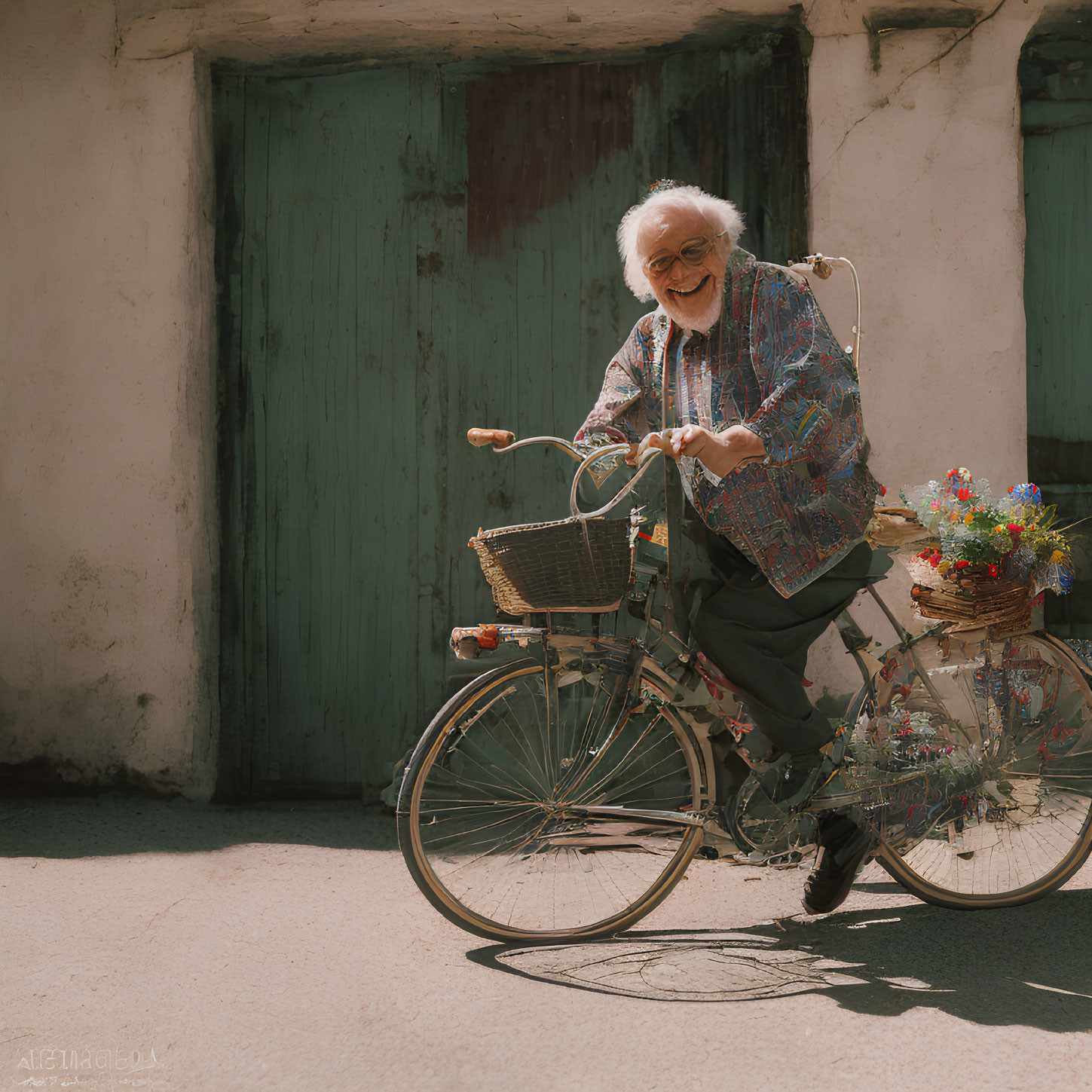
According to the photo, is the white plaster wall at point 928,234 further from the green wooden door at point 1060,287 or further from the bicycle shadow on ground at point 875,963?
the bicycle shadow on ground at point 875,963

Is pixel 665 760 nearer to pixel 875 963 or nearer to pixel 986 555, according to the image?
pixel 875 963

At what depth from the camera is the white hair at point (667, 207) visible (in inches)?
113

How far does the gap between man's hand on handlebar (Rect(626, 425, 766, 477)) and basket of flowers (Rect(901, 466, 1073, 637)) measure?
0.75 m

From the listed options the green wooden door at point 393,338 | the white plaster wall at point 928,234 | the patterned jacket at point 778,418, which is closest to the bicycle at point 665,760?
the patterned jacket at point 778,418

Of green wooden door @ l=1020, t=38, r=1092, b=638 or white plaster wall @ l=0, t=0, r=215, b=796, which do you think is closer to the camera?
green wooden door @ l=1020, t=38, r=1092, b=638

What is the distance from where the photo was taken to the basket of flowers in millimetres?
3049

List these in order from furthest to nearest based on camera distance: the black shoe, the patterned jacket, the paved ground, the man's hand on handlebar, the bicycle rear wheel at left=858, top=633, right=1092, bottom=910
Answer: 1. the bicycle rear wheel at left=858, top=633, right=1092, bottom=910
2. the black shoe
3. the patterned jacket
4. the man's hand on handlebar
5. the paved ground

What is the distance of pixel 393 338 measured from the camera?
4.70 metres

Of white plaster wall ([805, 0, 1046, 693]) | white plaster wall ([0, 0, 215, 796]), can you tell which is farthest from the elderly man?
white plaster wall ([0, 0, 215, 796])

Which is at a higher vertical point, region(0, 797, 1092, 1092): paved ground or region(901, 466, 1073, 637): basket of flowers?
region(901, 466, 1073, 637): basket of flowers

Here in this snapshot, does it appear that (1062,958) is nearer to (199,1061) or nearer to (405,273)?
(199,1061)

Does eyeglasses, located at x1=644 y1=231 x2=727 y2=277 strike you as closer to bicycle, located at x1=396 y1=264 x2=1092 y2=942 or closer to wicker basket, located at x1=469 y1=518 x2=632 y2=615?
bicycle, located at x1=396 y1=264 x2=1092 y2=942

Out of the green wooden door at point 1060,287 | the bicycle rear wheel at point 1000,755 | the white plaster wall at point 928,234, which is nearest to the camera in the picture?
the bicycle rear wheel at point 1000,755

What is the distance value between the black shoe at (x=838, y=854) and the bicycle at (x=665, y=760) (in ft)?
0.18
